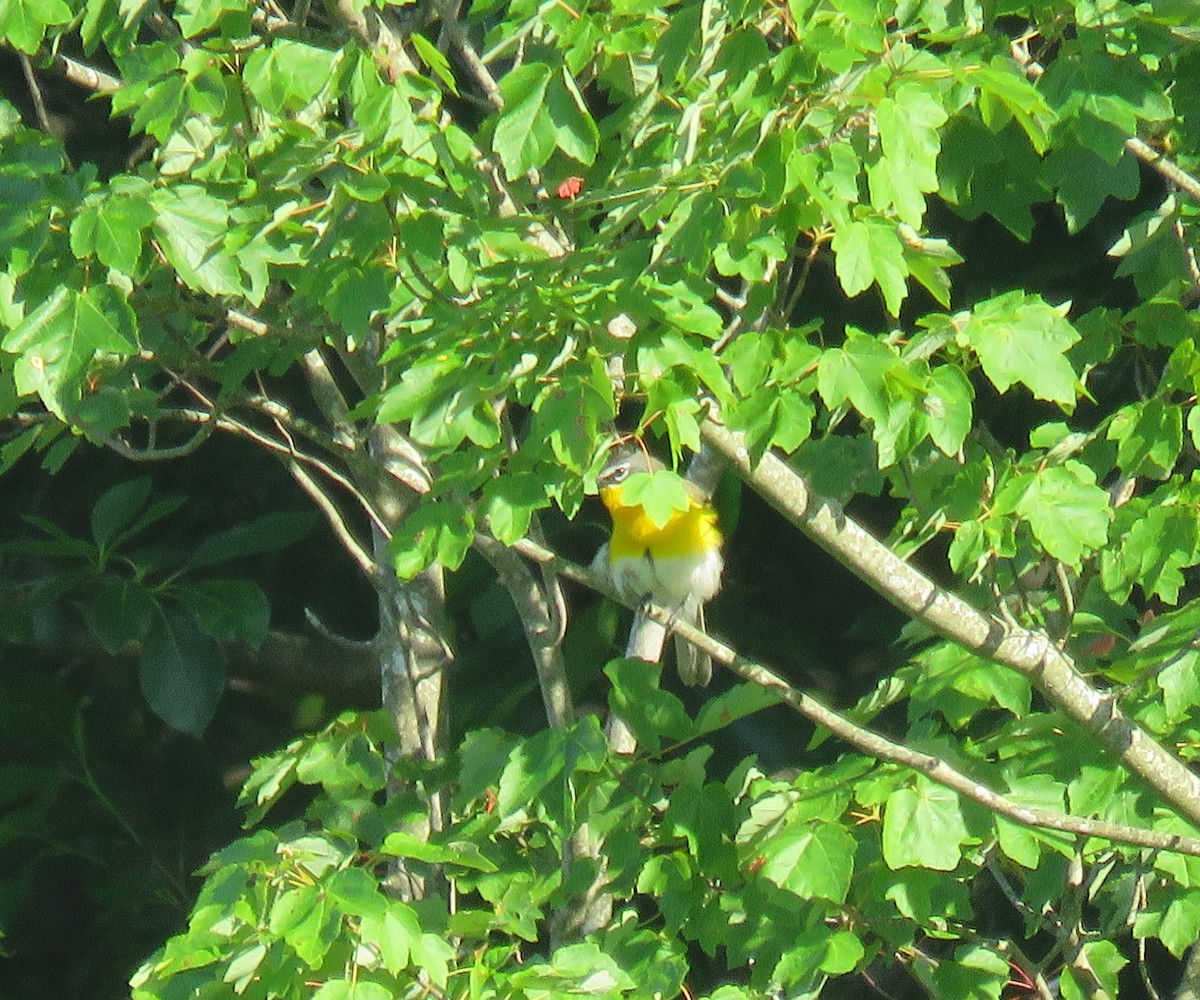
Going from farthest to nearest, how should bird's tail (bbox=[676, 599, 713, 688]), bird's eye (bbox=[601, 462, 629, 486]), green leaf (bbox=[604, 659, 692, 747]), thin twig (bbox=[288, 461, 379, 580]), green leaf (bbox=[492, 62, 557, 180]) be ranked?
bird's tail (bbox=[676, 599, 713, 688])
bird's eye (bbox=[601, 462, 629, 486])
thin twig (bbox=[288, 461, 379, 580])
green leaf (bbox=[604, 659, 692, 747])
green leaf (bbox=[492, 62, 557, 180])

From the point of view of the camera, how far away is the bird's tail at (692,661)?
164 inches

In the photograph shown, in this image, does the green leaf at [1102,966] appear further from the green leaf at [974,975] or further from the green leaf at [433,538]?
the green leaf at [433,538]

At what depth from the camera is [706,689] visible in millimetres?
4270

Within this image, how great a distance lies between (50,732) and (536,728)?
1.38 metres

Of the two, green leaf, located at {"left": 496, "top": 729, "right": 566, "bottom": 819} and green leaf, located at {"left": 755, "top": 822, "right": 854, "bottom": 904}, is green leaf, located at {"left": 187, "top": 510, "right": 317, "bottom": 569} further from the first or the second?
green leaf, located at {"left": 755, "top": 822, "right": 854, "bottom": 904}

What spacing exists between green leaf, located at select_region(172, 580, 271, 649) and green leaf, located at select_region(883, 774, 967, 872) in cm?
193

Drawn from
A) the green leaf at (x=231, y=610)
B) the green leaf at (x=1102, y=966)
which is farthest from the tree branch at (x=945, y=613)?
the green leaf at (x=231, y=610)

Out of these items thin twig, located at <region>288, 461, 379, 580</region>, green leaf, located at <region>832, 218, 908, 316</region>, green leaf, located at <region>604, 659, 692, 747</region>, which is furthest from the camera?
thin twig, located at <region>288, 461, 379, 580</region>

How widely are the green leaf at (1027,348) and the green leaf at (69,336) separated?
1.03m

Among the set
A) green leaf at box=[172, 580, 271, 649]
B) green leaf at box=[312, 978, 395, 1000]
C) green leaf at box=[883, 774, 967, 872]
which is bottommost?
green leaf at box=[172, 580, 271, 649]

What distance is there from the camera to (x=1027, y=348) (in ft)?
6.83

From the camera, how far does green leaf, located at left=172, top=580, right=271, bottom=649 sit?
3861 millimetres

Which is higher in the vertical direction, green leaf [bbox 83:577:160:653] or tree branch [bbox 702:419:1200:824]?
tree branch [bbox 702:419:1200:824]

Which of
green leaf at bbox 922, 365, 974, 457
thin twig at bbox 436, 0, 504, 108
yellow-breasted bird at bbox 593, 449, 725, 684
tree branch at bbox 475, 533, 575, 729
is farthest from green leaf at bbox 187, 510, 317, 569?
green leaf at bbox 922, 365, 974, 457
